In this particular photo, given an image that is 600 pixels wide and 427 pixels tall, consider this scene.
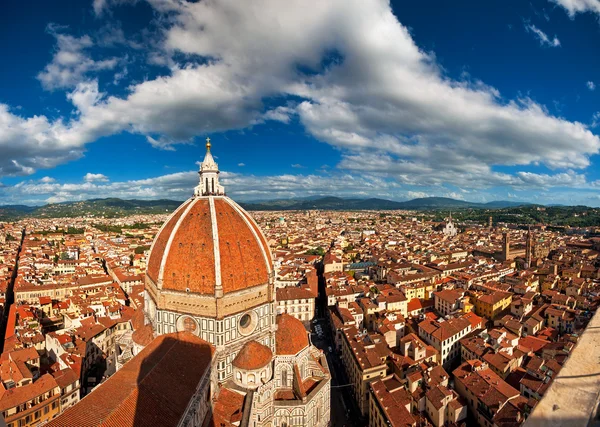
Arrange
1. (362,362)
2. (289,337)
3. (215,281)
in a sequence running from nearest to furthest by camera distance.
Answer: (215,281) → (289,337) → (362,362)

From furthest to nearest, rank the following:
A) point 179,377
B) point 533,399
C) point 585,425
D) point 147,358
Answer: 1. point 533,399
2. point 147,358
3. point 179,377
4. point 585,425

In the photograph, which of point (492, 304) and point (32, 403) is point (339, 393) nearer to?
point (32, 403)

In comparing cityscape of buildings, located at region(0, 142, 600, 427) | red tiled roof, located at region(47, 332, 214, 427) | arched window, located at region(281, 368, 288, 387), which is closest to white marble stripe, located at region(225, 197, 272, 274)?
cityscape of buildings, located at region(0, 142, 600, 427)

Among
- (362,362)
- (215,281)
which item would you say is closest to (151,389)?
(215,281)

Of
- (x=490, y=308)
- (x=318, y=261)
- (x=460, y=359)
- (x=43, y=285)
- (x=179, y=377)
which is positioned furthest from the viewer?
(x=318, y=261)

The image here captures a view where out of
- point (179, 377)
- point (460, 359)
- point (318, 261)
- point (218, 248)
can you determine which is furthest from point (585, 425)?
point (318, 261)

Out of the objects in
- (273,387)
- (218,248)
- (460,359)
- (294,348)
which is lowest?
(460,359)

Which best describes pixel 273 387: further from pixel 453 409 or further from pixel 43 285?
pixel 43 285
